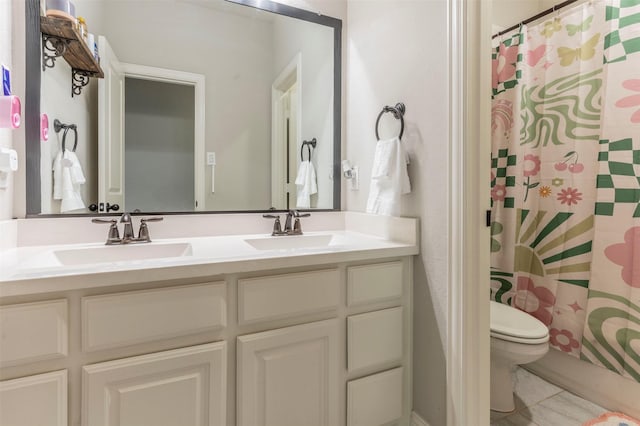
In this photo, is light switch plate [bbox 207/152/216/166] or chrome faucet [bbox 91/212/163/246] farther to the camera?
light switch plate [bbox 207/152/216/166]

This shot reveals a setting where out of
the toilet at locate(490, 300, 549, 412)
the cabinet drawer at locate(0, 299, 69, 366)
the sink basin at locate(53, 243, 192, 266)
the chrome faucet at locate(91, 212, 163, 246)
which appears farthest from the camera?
the toilet at locate(490, 300, 549, 412)

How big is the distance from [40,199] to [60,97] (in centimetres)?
40

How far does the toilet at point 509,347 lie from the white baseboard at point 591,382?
0.41 m

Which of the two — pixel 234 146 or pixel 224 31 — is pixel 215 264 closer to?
pixel 234 146

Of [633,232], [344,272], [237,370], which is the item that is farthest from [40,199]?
[633,232]

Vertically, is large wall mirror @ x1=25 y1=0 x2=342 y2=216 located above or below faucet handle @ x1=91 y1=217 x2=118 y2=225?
above

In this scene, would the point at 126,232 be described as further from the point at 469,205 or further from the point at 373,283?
the point at 469,205

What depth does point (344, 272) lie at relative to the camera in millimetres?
1153

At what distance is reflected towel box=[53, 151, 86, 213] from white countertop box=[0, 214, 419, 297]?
166mm

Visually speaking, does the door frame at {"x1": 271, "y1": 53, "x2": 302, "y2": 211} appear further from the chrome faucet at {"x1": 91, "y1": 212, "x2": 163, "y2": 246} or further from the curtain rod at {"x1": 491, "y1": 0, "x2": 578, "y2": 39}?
the curtain rod at {"x1": 491, "y1": 0, "x2": 578, "y2": 39}

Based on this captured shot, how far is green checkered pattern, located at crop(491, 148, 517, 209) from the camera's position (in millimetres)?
1910

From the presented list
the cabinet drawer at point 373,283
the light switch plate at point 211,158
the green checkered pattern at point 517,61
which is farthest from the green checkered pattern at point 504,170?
the light switch plate at point 211,158

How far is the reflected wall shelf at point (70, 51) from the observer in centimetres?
118

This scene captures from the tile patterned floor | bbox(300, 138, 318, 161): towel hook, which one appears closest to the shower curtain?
the tile patterned floor
